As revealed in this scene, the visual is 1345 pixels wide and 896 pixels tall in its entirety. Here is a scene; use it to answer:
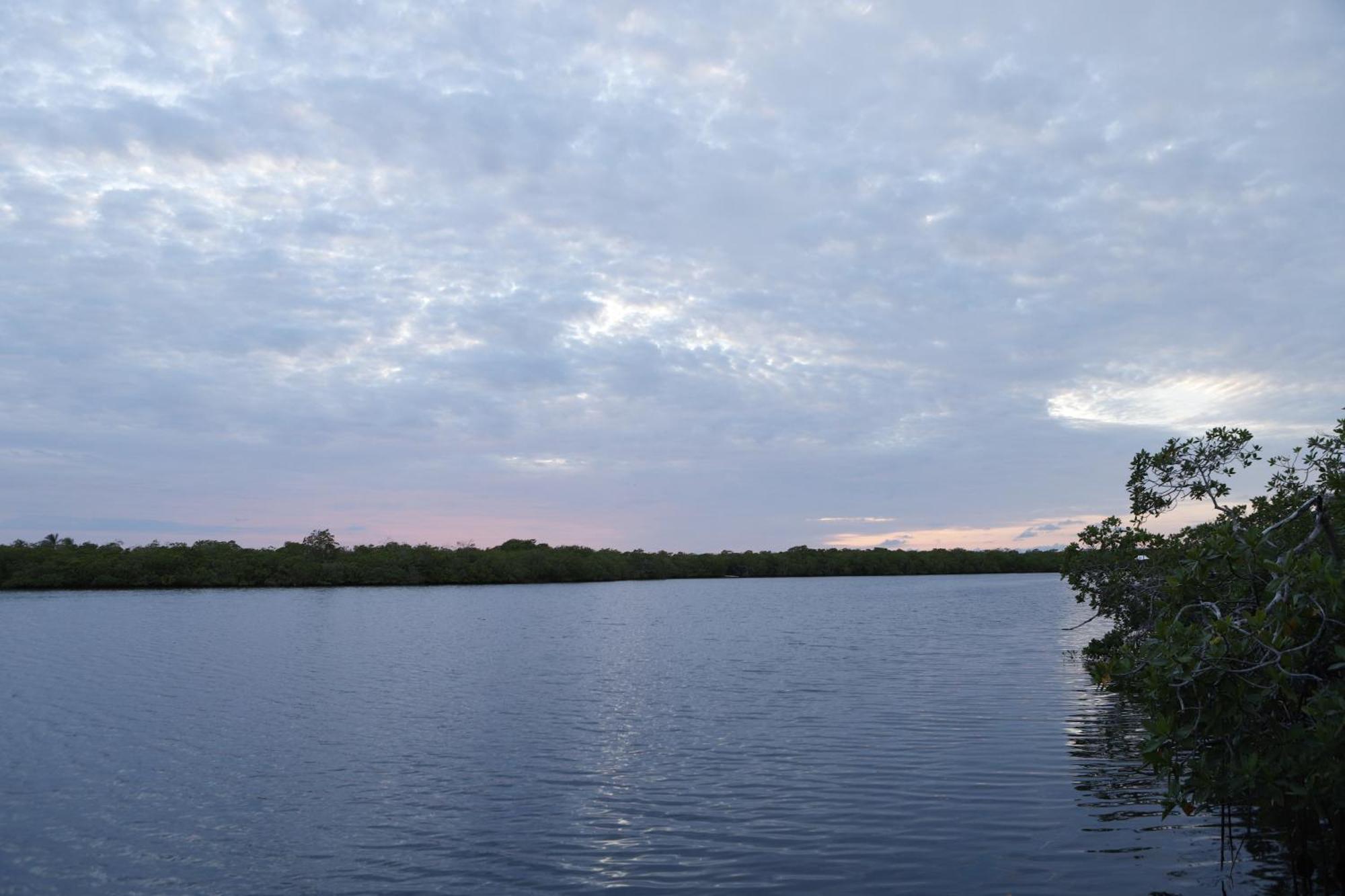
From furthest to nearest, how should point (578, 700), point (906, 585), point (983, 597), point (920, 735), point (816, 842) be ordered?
point (906, 585) → point (983, 597) → point (578, 700) → point (920, 735) → point (816, 842)

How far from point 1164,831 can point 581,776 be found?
1083cm

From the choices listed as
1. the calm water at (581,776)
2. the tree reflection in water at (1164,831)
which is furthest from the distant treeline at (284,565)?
the tree reflection in water at (1164,831)

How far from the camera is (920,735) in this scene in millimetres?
21828

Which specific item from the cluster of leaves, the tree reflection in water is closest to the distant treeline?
the tree reflection in water

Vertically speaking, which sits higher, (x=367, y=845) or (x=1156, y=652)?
(x=1156, y=652)

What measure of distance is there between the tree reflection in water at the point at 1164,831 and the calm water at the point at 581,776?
0.22 ft

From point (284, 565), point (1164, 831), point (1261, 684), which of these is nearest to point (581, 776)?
point (1164, 831)

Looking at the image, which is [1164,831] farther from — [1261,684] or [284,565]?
[284,565]

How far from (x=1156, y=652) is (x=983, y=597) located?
91.3m

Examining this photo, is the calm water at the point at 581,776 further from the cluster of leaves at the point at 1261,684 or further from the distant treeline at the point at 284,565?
the distant treeline at the point at 284,565

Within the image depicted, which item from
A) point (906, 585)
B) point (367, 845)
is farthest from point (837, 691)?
point (906, 585)

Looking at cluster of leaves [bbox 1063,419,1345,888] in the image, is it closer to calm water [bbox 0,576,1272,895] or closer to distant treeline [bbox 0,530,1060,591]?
calm water [bbox 0,576,1272,895]

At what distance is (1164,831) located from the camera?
1424 cm

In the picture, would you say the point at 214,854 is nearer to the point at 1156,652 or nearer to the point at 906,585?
the point at 1156,652
